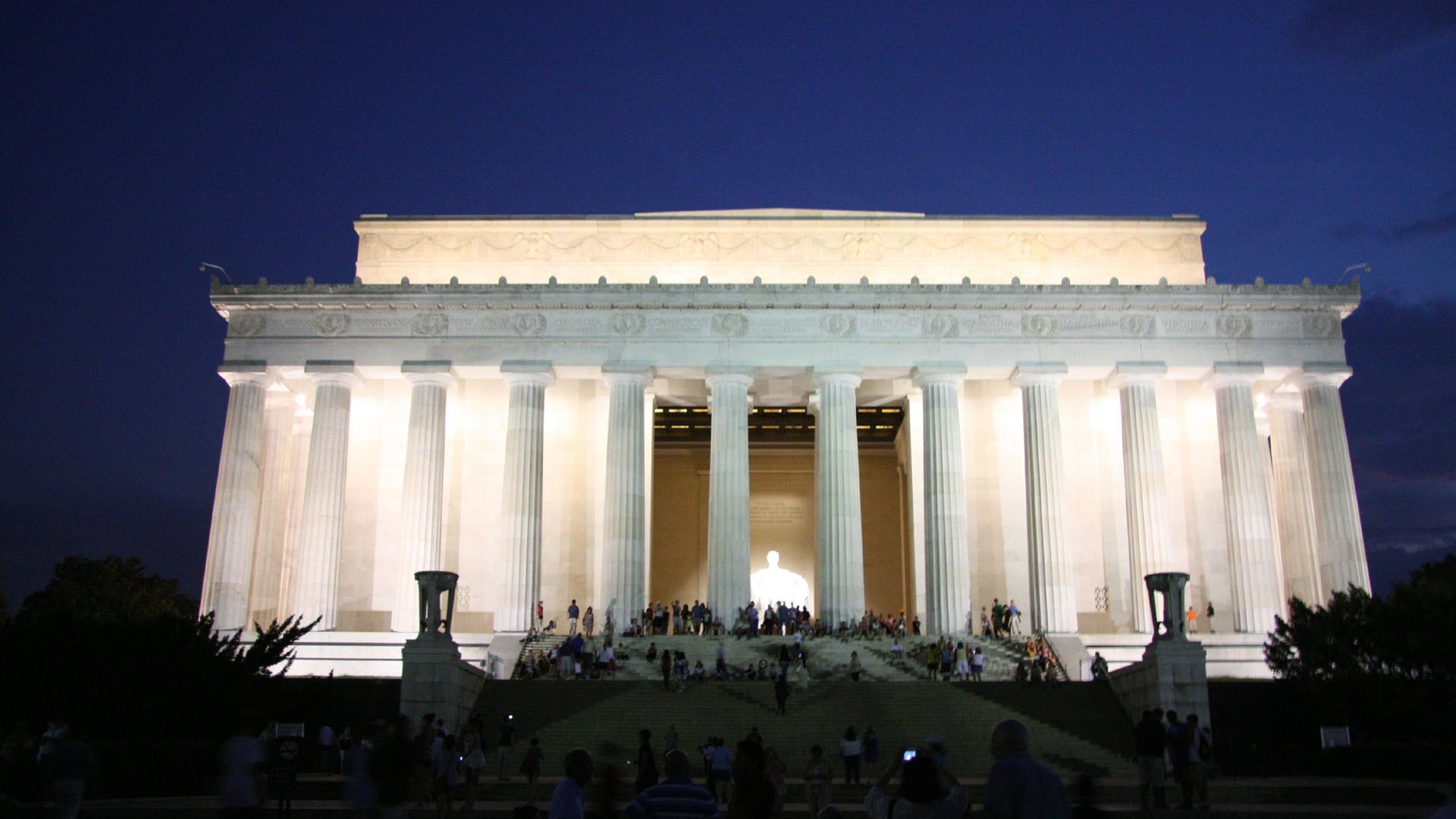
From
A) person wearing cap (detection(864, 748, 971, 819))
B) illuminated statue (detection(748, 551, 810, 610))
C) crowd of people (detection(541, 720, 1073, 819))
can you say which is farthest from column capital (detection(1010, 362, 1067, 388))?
person wearing cap (detection(864, 748, 971, 819))

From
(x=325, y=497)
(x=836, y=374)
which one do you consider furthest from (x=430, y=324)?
(x=836, y=374)

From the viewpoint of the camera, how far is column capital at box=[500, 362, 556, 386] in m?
43.5

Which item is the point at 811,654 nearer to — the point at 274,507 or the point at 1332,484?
the point at 1332,484

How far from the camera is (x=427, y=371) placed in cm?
4353

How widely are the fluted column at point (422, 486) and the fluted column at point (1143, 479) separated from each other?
907 inches

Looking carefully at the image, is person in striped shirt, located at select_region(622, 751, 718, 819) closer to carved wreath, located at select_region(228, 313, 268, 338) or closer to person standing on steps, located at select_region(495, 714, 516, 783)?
person standing on steps, located at select_region(495, 714, 516, 783)

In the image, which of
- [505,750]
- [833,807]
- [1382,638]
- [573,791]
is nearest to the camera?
[573,791]

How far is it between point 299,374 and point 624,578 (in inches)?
529

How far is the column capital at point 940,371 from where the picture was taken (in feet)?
142

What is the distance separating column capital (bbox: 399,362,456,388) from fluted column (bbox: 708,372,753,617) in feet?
29.4

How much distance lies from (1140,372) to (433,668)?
25.8 m

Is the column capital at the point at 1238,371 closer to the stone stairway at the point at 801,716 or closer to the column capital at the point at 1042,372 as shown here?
the column capital at the point at 1042,372

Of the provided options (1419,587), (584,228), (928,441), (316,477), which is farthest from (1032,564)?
(316,477)

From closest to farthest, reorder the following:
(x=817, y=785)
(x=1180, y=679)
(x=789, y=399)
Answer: (x=817, y=785)
(x=1180, y=679)
(x=789, y=399)
